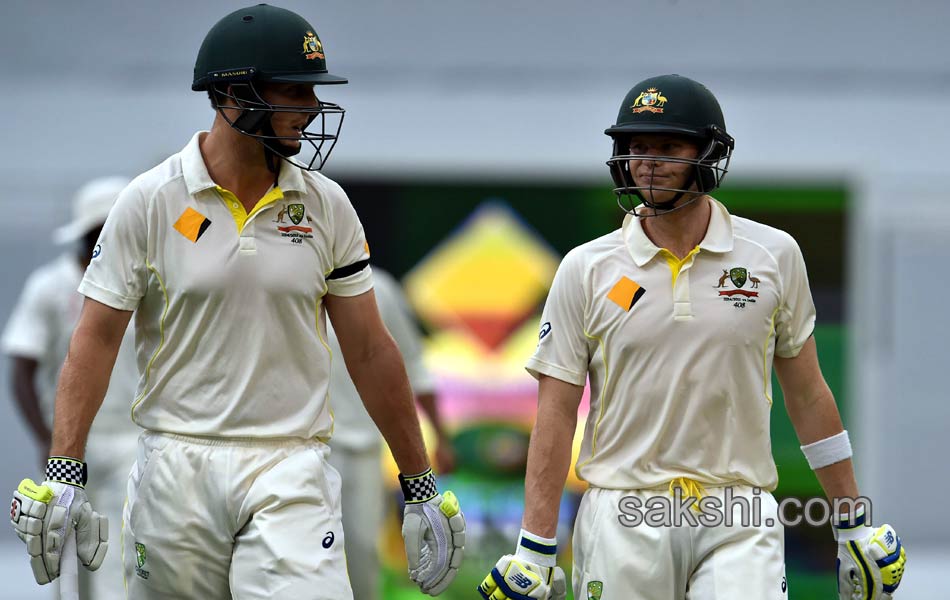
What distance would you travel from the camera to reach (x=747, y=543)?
4.34 m

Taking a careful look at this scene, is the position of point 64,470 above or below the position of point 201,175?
below

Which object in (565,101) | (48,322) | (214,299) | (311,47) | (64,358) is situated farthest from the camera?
(565,101)

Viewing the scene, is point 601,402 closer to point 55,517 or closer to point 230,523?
point 230,523

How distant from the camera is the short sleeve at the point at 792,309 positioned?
14.8 feet

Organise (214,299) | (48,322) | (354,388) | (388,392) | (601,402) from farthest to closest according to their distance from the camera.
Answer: (48,322) → (354,388) → (388,392) → (601,402) → (214,299)

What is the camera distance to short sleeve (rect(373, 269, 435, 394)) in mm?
6969

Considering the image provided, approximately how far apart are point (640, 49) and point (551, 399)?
5882 mm

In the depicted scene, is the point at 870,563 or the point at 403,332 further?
the point at 403,332

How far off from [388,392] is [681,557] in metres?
0.89

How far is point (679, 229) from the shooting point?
4.56 meters

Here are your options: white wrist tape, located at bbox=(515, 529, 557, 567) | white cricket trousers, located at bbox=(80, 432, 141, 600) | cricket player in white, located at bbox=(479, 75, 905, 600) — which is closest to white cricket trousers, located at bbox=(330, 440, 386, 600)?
white cricket trousers, located at bbox=(80, 432, 141, 600)

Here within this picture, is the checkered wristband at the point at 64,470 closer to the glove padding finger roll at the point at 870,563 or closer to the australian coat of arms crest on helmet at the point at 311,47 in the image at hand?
the australian coat of arms crest on helmet at the point at 311,47

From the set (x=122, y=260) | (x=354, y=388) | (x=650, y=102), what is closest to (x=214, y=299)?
(x=122, y=260)

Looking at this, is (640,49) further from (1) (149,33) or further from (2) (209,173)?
(2) (209,173)
